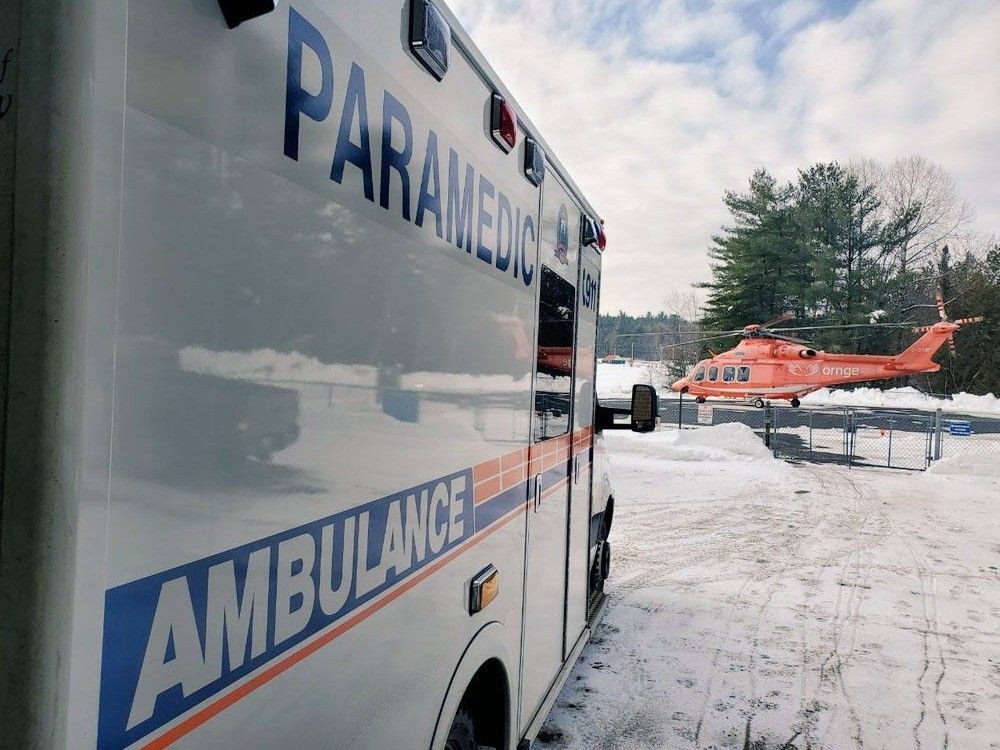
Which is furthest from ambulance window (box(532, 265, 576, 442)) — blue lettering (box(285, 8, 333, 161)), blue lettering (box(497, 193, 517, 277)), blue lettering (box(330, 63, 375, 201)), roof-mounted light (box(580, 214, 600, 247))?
blue lettering (box(285, 8, 333, 161))

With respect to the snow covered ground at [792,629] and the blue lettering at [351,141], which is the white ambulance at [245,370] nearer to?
the blue lettering at [351,141]

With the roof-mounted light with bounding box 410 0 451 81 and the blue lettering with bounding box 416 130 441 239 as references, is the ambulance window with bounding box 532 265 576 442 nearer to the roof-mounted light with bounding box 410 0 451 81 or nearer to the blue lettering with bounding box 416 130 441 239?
the blue lettering with bounding box 416 130 441 239

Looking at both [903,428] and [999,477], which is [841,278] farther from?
[999,477]

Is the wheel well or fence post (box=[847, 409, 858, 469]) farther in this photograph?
A: fence post (box=[847, 409, 858, 469])

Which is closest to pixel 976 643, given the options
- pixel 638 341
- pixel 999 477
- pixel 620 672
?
pixel 620 672

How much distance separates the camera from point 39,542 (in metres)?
0.82

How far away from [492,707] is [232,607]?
1.85 meters

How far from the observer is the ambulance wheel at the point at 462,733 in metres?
2.35

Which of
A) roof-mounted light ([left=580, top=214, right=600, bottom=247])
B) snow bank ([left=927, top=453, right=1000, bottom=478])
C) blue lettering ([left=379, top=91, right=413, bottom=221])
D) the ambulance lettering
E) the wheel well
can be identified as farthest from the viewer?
snow bank ([left=927, top=453, right=1000, bottom=478])

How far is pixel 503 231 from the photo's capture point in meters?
2.51

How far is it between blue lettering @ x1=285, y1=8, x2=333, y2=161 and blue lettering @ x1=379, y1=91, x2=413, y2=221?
0.26 meters

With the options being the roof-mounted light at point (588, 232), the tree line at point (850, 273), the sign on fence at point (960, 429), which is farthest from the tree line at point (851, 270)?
the roof-mounted light at point (588, 232)

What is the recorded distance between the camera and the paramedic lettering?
129cm

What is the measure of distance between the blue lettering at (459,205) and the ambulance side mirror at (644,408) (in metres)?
2.88
